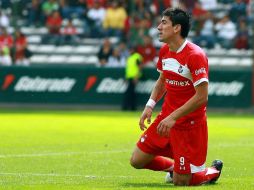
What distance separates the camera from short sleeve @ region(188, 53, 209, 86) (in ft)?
34.4

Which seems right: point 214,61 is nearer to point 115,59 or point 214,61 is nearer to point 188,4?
point 188,4

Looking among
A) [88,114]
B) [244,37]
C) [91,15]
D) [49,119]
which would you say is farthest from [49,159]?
[91,15]

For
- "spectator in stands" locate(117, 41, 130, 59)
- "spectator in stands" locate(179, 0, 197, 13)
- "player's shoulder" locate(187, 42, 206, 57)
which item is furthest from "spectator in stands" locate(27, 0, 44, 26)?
"player's shoulder" locate(187, 42, 206, 57)

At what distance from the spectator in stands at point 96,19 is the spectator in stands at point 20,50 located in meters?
2.67

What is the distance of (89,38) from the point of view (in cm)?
3453

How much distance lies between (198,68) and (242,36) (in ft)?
70.7

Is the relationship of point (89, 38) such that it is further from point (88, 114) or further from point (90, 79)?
point (88, 114)

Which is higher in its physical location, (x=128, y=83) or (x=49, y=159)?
(x=49, y=159)

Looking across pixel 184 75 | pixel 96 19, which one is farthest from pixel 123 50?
pixel 184 75

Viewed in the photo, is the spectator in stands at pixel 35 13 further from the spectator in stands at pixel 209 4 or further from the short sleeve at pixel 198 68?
the short sleeve at pixel 198 68

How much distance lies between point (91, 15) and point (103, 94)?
171 inches

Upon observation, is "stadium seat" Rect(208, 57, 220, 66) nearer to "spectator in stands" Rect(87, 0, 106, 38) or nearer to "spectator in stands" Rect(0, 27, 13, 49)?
"spectator in stands" Rect(87, 0, 106, 38)

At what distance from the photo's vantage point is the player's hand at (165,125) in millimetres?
10273

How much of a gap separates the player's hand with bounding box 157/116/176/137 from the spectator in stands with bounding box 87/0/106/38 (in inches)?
939
